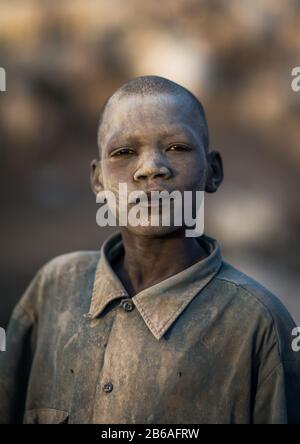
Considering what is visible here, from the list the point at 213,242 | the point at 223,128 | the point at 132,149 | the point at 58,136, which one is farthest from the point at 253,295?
the point at 58,136

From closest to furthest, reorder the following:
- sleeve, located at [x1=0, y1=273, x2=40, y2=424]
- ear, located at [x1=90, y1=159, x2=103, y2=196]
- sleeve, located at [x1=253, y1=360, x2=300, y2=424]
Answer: sleeve, located at [x1=253, y1=360, x2=300, y2=424] → ear, located at [x1=90, y1=159, x2=103, y2=196] → sleeve, located at [x1=0, y1=273, x2=40, y2=424]

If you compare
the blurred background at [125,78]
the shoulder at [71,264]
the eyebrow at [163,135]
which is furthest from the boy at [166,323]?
the blurred background at [125,78]

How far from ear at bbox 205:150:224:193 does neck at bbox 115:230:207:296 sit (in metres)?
0.14

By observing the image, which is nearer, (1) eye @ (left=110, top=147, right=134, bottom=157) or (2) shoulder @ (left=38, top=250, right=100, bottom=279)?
(1) eye @ (left=110, top=147, right=134, bottom=157)

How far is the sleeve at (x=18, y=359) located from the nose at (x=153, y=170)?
0.56 metres

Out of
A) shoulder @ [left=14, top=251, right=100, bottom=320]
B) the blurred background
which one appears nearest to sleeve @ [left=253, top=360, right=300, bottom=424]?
shoulder @ [left=14, top=251, right=100, bottom=320]

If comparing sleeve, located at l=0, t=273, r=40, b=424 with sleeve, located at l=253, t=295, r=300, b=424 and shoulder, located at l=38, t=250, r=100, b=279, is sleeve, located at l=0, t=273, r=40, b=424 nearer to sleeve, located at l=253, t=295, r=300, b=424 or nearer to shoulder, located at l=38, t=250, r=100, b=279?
shoulder, located at l=38, t=250, r=100, b=279

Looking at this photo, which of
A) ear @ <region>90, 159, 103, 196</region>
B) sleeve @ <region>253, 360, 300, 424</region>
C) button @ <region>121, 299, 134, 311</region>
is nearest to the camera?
sleeve @ <region>253, 360, 300, 424</region>

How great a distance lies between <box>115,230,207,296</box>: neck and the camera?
2.01 m

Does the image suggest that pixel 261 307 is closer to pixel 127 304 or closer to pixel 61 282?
pixel 127 304

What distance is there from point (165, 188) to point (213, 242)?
0.29 m

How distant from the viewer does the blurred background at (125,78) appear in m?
6.09

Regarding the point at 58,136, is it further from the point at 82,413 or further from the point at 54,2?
the point at 82,413

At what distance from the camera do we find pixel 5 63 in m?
6.45
